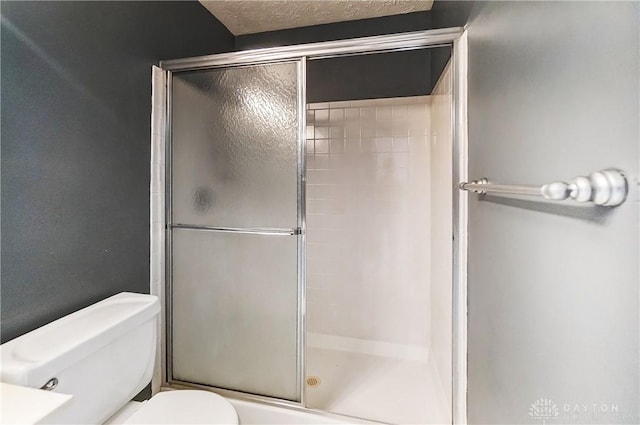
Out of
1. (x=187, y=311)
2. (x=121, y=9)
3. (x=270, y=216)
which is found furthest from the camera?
(x=187, y=311)

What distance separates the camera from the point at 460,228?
4.63ft

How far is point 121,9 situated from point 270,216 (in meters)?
1.21

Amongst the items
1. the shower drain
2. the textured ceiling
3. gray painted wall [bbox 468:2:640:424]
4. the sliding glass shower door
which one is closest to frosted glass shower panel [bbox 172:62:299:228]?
the sliding glass shower door

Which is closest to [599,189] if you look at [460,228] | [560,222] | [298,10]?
[560,222]

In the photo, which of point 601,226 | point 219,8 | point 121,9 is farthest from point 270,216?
point 219,8

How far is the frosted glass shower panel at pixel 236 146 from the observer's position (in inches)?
64.0

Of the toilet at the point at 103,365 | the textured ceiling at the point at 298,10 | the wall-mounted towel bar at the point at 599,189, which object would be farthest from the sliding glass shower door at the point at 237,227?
the wall-mounted towel bar at the point at 599,189

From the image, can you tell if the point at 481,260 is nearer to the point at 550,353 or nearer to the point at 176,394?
the point at 550,353

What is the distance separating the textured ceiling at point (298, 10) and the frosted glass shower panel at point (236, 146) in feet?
2.33

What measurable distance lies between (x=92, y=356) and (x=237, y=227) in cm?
84

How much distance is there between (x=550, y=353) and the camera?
0.69m

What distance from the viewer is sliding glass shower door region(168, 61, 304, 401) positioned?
1.64 meters

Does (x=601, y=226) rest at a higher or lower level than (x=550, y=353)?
higher

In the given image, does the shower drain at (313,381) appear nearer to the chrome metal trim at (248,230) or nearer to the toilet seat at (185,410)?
the toilet seat at (185,410)
